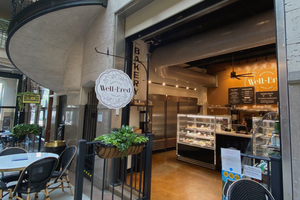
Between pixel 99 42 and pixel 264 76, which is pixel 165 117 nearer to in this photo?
pixel 99 42

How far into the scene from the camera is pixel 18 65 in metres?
5.59

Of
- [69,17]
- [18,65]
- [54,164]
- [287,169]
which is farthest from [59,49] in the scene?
[287,169]

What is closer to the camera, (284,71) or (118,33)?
(284,71)

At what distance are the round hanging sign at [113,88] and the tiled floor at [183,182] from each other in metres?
2.07

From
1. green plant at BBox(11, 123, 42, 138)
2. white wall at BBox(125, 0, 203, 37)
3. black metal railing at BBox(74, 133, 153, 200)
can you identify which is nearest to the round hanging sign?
black metal railing at BBox(74, 133, 153, 200)

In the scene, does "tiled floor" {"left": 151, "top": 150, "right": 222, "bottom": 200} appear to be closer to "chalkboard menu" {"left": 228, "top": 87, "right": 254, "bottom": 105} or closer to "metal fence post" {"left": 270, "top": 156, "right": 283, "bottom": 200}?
"metal fence post" {"left": 270, "top": 156, "right": 283, "bottom": 200}

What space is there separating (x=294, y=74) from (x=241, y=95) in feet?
23.3

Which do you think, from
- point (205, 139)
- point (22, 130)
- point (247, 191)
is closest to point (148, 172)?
point (247, 191)

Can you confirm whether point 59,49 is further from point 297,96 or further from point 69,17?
point 297,96

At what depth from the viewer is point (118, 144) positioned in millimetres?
2014

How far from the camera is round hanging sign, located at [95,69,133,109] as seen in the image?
92.0 inches

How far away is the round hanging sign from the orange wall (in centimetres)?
715

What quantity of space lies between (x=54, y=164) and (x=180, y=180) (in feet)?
9.22

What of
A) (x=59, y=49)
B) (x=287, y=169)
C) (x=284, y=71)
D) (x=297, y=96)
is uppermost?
(x=59, y=49)
